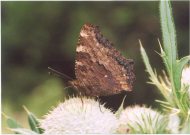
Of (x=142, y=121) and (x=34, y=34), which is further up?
(x=34, y=34)

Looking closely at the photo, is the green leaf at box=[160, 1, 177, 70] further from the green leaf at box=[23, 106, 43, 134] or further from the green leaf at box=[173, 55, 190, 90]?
the green leaf at box=[23, 106, 43, 134]

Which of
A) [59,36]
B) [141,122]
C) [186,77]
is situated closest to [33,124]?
[141,122]

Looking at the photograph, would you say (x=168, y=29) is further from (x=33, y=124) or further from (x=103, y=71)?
(x=33, y=124)

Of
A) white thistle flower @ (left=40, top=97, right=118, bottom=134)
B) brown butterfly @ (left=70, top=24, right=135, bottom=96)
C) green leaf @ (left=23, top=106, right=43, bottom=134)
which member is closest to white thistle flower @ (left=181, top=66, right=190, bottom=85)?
brown butterfly @ (left=70, top=24, right=135, bottom=96)

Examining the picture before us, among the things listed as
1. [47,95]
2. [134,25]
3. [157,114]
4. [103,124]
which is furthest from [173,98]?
[134,25]

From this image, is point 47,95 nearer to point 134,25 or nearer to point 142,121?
point 134,25
